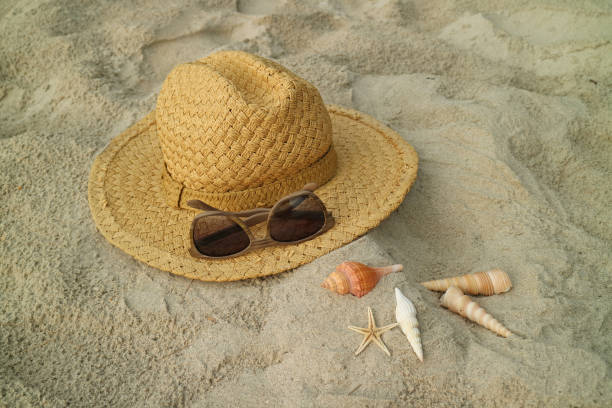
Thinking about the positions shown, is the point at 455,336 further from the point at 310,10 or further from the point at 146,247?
the point at 310,10

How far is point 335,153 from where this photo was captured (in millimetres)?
2232

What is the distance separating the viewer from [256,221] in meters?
1.88

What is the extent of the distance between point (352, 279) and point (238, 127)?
771mm

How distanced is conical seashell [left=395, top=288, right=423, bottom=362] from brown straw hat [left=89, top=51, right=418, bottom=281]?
14.5 inches

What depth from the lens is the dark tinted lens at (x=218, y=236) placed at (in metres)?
1.79

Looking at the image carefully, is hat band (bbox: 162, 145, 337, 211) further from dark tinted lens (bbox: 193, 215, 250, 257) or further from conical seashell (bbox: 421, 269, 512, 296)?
conical seashell (bbox: 421, 269, 512, 296)

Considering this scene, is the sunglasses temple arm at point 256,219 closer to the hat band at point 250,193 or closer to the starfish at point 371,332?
the hat band at point 250,193

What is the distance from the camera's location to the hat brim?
1828mm

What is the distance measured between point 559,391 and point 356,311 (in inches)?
27.3

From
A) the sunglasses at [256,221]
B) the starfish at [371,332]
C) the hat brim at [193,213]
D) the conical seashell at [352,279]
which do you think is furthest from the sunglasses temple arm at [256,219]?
the starfish at [371,332]

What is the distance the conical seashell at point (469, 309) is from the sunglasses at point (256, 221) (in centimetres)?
57

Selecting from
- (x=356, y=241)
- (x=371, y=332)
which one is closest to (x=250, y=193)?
(x=356, y=241)

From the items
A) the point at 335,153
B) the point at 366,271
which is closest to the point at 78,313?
the point at 366,271

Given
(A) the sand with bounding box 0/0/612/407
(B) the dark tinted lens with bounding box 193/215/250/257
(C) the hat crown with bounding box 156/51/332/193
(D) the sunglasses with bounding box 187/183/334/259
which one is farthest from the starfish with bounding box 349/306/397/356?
(C) the hat crown with bounding box 156/51/332/193
